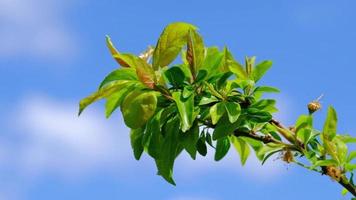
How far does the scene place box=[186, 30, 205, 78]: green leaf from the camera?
1704mm

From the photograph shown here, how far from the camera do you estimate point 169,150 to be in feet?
5.86

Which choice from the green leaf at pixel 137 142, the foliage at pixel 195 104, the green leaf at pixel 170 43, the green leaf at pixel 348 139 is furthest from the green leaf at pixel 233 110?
the green leaf at pixel 348 139

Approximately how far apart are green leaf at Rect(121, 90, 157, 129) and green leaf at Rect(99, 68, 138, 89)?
0.14 ft

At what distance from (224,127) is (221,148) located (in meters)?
0.28

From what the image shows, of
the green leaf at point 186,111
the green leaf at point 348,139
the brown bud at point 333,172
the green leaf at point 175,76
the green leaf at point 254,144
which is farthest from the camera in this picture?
the green leaf at point 254,144

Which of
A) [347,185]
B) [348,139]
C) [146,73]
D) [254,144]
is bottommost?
[347,185]

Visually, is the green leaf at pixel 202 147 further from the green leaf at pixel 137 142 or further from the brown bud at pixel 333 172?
the brown bud at pixel 333 172

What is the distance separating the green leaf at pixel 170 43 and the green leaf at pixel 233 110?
22 cm

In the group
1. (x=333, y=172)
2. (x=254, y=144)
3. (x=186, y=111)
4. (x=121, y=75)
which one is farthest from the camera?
(x=254, y=144)

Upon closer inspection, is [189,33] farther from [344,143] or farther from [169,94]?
[344,143]

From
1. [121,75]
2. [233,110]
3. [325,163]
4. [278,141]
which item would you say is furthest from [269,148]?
[121,75]

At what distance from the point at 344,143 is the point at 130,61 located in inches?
26.4

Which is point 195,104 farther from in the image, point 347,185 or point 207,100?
point 347,185

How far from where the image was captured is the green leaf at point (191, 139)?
69.1 inches
